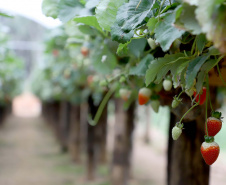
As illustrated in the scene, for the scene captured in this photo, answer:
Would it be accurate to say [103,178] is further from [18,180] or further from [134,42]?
[134,42]

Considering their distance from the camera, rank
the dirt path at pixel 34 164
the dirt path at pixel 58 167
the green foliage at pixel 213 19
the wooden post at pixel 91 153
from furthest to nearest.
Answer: the dirt path at pixel 34 164, the dirt path at pixel 58 167, the wooden post at pixel 91 153, the green foliage at pixel 213 19

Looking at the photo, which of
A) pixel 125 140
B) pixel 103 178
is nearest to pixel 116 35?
pixel 125 140

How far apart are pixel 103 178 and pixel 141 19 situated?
5.41 meters

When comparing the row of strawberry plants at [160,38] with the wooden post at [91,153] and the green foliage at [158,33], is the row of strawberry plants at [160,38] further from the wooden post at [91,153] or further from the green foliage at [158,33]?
the wooden post at [91,153]

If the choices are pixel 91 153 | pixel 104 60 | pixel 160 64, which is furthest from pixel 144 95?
Result: pixel 91 153

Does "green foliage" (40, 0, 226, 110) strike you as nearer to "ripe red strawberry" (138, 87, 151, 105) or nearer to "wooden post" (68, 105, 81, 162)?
"ripe red strawberry" (138, 87, 151, 105)

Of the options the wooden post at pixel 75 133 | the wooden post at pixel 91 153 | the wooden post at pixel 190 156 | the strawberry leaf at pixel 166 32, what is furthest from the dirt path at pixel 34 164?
the strawberry leaf at pixel 166 32

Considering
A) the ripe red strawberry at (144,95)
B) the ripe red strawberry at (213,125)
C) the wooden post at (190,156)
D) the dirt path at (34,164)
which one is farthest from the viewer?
the dirt path at (34,164)

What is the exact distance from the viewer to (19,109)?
2853cm

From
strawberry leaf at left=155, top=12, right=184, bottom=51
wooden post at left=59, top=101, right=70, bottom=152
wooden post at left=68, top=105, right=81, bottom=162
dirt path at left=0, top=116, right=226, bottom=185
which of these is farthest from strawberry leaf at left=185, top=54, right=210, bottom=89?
wooden post at left=59, top=101, right=70, bottom=152

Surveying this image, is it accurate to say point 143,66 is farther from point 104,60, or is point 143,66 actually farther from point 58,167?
point 58,167

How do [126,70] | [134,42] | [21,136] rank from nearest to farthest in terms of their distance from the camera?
[134,42]
[126,70]
[21,136]

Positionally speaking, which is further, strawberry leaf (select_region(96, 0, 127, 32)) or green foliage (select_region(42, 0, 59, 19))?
green foliage (select_region(42, 0, 59, 19))

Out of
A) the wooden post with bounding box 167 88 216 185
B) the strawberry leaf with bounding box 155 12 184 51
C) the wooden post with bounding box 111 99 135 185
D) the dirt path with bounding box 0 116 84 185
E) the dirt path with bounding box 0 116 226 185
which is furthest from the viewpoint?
the dirt path with bounding box 0 116 84 185
